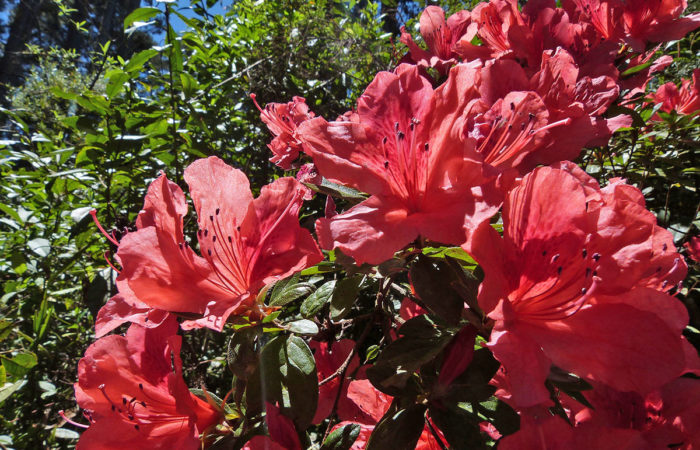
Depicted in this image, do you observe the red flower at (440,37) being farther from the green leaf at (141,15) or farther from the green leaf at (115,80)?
the green leaf at (115,80)

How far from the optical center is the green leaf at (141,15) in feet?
4.69

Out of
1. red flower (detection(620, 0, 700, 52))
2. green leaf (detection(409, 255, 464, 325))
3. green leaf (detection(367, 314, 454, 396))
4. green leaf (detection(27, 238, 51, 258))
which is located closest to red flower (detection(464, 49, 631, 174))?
green leaf (detection(409, 255, 464, 325))

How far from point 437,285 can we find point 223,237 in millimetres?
414

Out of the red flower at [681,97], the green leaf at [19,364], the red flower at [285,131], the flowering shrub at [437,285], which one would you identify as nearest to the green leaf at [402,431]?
the flowering shrub at [437,285]

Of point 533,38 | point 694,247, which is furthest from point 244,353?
point 694,247

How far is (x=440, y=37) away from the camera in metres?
1.34

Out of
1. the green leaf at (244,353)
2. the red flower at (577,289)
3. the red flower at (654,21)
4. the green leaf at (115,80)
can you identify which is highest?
the green leaf at (115,80)

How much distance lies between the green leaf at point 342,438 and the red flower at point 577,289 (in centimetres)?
40

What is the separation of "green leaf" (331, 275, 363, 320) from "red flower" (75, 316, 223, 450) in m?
0.31

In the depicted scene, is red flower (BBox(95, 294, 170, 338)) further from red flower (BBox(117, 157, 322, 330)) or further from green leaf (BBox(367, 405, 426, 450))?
green leaf (BBox(367, 405, 426, 450))

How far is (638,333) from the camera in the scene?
59 centimetres

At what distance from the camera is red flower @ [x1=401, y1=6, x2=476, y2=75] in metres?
1.30

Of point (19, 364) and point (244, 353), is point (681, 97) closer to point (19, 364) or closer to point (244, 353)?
point (244, 353)

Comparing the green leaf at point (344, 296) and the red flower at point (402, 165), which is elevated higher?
the red flower at point (402, 165)
